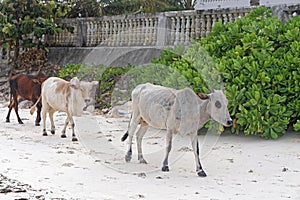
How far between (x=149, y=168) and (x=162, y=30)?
7227 mm

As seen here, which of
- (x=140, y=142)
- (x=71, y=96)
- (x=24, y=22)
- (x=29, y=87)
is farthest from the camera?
(x=24, y=22)

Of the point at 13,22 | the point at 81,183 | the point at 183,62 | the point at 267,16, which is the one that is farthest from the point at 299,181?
the point at 13,22

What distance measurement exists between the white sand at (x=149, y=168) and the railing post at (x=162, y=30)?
4418mm

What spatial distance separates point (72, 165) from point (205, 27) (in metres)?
6.87

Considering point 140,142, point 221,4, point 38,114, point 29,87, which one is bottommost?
point 38,114

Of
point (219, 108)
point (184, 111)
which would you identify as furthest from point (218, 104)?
point (184, 111)

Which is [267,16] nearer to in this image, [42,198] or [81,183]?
[81,183]

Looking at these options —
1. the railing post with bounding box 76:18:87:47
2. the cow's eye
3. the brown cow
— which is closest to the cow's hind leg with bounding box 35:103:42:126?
the brown cow

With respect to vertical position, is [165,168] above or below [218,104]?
below

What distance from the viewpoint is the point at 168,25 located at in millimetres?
13195

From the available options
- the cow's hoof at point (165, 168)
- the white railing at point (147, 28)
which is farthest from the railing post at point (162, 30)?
the cow's hoof at point (165, 168)

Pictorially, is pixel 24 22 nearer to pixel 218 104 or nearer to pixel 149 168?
pixel 149 168

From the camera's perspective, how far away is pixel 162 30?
1319cm

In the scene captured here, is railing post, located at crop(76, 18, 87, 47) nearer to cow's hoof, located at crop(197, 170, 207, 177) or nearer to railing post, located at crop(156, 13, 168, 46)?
railing post, located at crop(156, 13, 168, 46)
